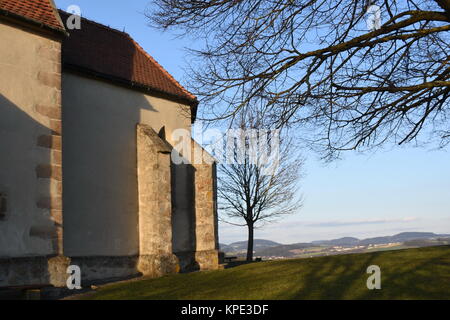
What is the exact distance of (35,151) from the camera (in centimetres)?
1195

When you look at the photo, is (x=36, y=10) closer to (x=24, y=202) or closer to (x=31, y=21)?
(x=31, y=21)

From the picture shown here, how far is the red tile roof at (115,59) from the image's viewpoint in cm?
1611

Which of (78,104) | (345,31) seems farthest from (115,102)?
(345,31)

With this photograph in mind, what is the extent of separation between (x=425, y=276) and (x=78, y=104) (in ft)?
33.8

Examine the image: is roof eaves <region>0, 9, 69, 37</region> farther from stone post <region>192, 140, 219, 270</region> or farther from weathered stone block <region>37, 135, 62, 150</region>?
stone post <region>192, 140, 219, 270</region>

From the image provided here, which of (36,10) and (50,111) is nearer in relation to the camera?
(50,111)

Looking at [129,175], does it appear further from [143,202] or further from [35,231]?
[35,231]

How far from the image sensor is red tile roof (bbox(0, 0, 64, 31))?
12.1 meters

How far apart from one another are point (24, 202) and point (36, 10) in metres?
4.77

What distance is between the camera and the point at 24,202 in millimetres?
11578
